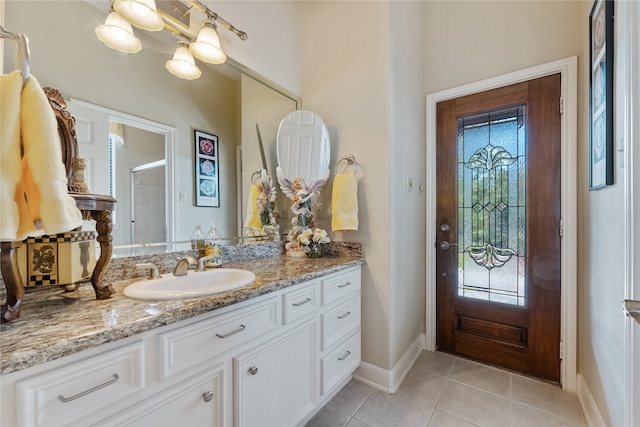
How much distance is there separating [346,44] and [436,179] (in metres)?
1.26

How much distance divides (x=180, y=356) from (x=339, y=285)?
92cm

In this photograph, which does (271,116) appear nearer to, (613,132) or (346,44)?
(346,44)

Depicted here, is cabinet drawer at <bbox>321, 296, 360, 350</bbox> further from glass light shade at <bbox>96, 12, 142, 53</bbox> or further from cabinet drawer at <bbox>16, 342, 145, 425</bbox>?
glass light shade at <bbox>96, 12, 142, 53</bbox>

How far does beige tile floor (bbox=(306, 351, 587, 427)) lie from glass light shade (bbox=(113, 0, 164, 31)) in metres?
2.19

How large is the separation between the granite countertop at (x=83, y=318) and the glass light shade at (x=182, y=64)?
1.10 metres

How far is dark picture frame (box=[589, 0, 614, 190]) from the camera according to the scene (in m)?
1.14

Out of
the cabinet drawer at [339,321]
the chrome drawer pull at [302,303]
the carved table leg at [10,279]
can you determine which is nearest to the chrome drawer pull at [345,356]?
the cabinet drawer at [339,321]

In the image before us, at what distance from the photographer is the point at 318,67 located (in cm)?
207

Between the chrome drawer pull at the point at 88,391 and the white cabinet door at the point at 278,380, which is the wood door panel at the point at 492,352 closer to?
the white cabinet door at the point at 278,380

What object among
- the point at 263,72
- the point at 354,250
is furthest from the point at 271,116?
the point at 354,250

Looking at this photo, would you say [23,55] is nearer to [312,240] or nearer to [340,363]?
[312,240]

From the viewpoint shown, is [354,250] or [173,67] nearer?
[173,67]

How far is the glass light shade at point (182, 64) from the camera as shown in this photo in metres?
1.40

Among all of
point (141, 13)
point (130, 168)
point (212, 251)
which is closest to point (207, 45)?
point (141, 13)
